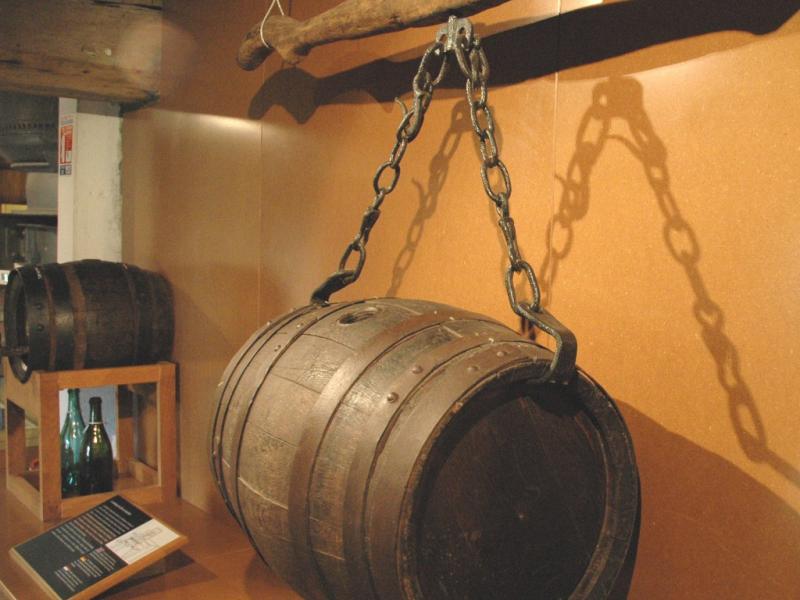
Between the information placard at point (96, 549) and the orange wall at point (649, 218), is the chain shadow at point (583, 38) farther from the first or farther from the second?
the information placard at point (96, 549)

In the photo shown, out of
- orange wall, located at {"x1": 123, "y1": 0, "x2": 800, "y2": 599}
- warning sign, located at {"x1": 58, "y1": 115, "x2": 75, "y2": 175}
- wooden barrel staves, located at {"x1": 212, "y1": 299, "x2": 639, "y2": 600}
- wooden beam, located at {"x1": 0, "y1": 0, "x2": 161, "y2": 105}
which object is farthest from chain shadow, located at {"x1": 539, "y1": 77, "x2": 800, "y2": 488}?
warning sign, located at {"x1": 58, "y1": 115, "x2": 75, "y2": 175}

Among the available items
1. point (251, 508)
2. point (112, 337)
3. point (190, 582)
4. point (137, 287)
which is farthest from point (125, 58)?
point (251, 508)

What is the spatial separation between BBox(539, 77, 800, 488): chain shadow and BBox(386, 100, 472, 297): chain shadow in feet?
1.13

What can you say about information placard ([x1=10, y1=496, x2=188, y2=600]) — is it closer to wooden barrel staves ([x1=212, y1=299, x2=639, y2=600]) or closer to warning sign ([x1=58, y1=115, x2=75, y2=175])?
wooden barrel staves ([x1=212, y1=299, x2=639, y2=600])

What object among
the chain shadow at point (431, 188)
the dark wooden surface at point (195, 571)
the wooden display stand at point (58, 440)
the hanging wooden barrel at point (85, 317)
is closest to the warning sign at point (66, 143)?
the hanging wooden barrel at point (85, 317)

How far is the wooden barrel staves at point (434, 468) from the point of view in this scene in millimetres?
1136

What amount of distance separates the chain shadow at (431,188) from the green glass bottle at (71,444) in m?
1.81

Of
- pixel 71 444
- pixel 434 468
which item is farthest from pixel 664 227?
pixel 71 444

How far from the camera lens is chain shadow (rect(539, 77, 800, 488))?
4.30 ft

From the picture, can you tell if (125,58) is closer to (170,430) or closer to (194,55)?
(194,55)

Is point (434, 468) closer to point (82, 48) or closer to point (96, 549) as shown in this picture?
point (96, 549)

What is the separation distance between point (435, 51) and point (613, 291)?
1.80 feet

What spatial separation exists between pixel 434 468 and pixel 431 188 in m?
0.95

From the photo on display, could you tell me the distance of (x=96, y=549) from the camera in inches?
86.8
